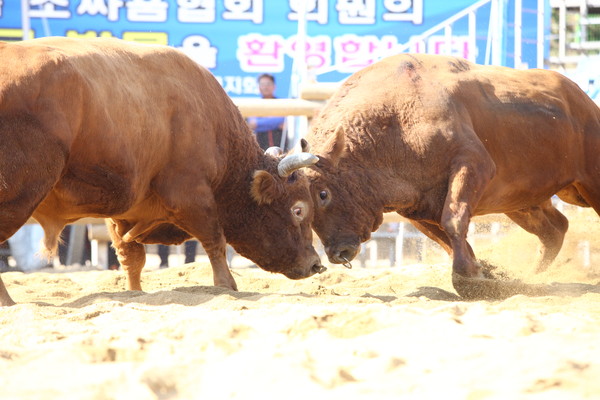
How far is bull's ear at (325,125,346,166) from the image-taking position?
18.9ft

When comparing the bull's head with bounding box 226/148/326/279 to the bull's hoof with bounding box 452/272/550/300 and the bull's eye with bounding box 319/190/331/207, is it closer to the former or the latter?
the bull's eye with bounding box 319/190/331/207

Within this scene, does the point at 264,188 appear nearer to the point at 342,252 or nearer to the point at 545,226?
the point at 342,252

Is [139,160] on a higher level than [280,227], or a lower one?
higher

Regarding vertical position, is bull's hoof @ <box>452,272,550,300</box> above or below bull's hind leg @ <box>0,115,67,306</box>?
below

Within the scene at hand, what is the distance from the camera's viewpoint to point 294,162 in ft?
18.1

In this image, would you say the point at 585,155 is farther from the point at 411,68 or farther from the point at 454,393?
the point at 454,393

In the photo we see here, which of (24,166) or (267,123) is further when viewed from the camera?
(267,123)

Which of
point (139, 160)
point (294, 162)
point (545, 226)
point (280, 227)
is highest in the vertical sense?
point (139, 160)

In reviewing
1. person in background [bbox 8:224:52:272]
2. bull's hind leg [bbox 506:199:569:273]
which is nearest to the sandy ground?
bull's hind leg [bbox 506:199:569:273]

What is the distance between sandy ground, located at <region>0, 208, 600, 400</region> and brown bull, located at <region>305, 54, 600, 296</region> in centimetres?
122

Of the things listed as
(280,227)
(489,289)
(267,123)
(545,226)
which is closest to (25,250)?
(267,123)

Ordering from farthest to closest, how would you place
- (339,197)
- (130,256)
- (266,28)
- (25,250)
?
1. (266,28)
2. (25,250)
3. (130,256)
4. (339,197)

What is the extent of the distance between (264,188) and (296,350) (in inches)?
109

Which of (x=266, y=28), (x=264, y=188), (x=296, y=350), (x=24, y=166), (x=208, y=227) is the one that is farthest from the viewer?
(x=266, y=28)
